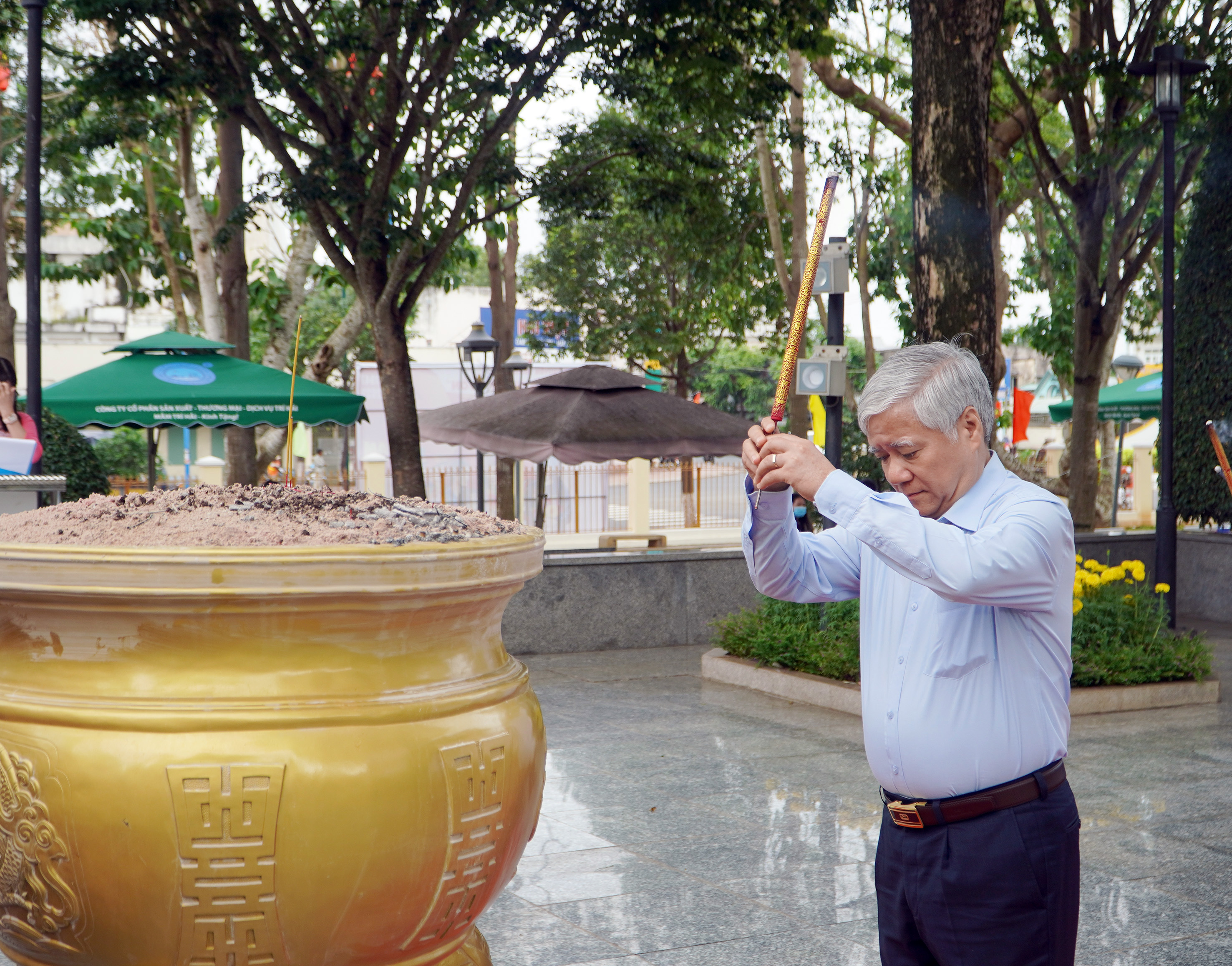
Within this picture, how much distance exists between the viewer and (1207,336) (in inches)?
525

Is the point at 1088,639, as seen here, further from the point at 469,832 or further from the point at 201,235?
the point at 201,235

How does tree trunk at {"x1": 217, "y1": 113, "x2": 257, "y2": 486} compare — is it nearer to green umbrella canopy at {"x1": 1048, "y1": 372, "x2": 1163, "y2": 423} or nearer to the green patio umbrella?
the green patio umbrella

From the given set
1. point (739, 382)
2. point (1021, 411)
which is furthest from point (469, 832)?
point (739, 382)

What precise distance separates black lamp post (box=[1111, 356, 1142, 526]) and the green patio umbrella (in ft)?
50.2

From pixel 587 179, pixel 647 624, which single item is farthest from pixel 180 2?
pixel 647 624

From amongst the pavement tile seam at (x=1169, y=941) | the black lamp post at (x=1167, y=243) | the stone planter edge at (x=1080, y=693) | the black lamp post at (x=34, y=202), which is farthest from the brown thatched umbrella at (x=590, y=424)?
the pavement tile seam at (x=1169, y=941)

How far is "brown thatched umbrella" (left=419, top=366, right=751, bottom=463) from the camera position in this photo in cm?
1248

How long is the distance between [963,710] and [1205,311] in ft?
40.7

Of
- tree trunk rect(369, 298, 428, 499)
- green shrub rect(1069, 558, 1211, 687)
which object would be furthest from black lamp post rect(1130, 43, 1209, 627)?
tree trunk rect(369, 298, 428, 499)

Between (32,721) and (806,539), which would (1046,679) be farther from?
(32,721)

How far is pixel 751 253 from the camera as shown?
19953 mm

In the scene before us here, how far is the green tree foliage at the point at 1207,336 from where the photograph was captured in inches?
516

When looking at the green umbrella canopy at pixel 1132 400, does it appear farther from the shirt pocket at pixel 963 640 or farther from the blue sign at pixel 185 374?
the shirt pocket at pixel 963 640

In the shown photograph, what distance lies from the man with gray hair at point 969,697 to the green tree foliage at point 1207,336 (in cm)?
1185
